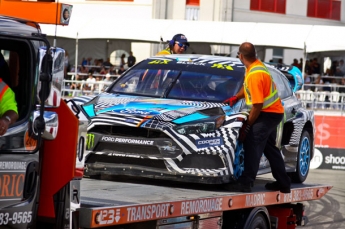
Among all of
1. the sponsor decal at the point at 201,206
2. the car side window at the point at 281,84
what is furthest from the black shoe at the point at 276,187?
the car side window at the point at 281,84

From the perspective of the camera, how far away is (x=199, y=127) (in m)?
8.41

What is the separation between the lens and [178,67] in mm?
9898

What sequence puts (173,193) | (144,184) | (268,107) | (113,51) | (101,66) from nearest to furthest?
(173,193), (144,184), (268,107), (101,66), (113,51)

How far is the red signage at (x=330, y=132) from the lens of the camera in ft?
70.4

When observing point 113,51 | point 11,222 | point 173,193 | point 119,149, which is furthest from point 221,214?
point 113,51

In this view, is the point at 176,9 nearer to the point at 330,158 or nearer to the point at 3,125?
the point at 330,158

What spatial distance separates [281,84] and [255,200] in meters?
2.55

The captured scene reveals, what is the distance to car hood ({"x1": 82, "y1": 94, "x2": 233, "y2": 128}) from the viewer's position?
838cm

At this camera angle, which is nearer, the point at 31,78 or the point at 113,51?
the point at 31,78

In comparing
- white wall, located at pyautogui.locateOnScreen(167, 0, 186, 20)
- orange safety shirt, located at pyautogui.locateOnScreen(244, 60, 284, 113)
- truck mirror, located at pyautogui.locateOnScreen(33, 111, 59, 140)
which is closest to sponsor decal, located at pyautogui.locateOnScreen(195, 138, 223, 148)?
orange safety shirt, located at pyautogui.locateOnScreen(244, 60, 284, 113)

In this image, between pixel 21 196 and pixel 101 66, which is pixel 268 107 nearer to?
pixel 21 196

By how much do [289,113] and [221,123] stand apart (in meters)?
2.04

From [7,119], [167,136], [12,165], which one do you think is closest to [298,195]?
[167,136]

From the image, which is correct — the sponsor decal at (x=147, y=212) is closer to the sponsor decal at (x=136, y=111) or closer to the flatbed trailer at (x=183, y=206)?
the flatbed trailer at (x=183, y=206)
